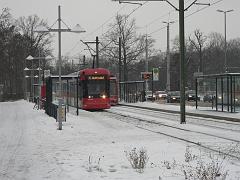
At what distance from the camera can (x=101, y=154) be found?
12.6m

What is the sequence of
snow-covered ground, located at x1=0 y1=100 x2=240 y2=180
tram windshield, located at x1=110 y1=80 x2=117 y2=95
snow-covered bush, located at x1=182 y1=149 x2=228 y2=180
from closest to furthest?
snow-covered bush, located at x1=182 y1=149 x2=228 y2=180, snow-covered ground, located at x1=0 y1=100 x2=240 y2=180, tram windshield, located at x1=110 y1=80 x2=117 y2=95

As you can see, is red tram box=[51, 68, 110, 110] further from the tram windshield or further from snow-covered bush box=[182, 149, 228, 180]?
snow-covered bush box=[182, 149, 228, 180]

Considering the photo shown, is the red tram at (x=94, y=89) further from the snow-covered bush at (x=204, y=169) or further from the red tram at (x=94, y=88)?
the snow-covered bush at (x=204, y=169)

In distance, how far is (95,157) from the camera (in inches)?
478

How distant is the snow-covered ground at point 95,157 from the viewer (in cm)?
980

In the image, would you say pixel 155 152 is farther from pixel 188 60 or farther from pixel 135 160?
pixel 188 60

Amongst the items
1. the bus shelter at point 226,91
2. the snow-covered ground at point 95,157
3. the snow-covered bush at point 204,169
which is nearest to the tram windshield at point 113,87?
the bus shelter at point 226,91

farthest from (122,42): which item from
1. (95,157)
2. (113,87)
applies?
(95,157)

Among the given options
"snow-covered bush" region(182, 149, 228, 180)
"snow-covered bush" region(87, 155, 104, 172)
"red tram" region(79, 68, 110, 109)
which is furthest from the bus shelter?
"snow-covered bush" region(87, 155, 104, 172)

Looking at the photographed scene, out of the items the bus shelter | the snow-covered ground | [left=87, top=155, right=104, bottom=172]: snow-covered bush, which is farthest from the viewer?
the bus shelter

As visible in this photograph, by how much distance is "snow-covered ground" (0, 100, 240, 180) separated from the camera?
9.80 meters

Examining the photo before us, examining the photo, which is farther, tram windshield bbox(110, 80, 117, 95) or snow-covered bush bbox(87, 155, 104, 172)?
tram windshield bbox(110, 80, 117, 95)

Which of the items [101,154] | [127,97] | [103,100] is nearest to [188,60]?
[127,97]

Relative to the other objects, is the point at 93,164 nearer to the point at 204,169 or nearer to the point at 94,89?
the point at 204,169
